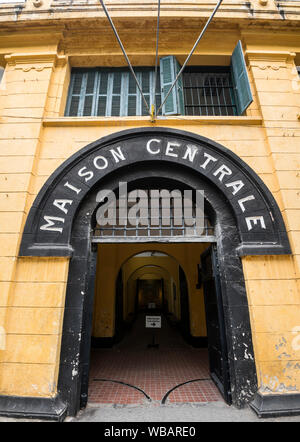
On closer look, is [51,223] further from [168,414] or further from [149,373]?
[149,373]

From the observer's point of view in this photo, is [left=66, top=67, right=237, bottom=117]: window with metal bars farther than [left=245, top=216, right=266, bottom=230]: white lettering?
Yes

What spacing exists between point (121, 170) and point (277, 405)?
204 inches

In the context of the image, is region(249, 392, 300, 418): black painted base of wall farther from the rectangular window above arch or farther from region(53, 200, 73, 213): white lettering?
the rectangular window above arch

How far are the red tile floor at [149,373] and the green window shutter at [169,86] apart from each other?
20.9 feet

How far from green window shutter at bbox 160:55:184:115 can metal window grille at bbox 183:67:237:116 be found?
1.58ft

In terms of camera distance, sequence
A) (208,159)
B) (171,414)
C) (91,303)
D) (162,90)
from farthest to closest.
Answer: (162,90) < (208,159) < (91,303) < (171,414)

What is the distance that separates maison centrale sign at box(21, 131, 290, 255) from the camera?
14.1 ft

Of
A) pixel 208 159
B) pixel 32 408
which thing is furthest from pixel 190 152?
pixel 32 408

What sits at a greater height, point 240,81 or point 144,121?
point 240,81

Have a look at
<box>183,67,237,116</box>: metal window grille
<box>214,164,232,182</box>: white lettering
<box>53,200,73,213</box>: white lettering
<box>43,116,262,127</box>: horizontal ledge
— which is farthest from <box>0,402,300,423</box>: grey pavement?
<box>183,67,237,116</box>: metal window grille

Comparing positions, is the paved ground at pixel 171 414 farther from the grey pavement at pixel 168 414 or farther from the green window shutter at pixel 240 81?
the green window shutter at pixel 240 81

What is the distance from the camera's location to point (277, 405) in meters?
3.45
